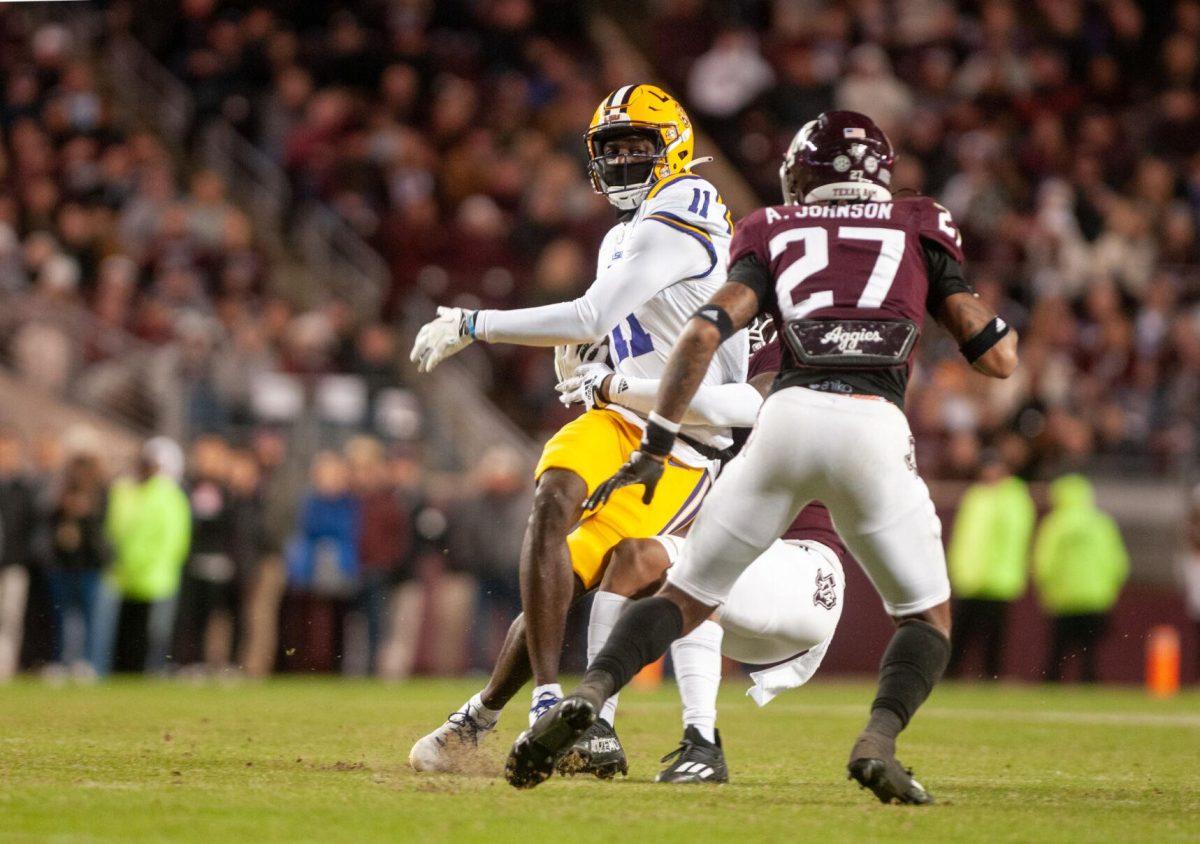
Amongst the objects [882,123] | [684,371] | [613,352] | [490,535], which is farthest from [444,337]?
[882,123]

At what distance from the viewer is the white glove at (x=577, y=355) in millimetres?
6969

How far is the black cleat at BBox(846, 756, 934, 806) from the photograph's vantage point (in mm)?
5285

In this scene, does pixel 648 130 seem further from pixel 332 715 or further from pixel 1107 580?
pixel 1107 580

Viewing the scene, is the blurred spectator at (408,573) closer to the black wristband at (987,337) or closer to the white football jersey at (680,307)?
the white football jersey at (680,307)

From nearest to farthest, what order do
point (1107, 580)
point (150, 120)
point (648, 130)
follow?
point (648, 130)
point (1107, 580)
point (150, 120)

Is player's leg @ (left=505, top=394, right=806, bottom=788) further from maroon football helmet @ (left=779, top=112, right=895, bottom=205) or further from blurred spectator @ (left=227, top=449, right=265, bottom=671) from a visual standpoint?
blurred spectator @ (left=227, top=449, right=265, bottom=671)

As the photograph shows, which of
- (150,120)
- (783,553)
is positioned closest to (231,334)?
(150,120)

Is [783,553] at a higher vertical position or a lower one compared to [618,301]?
lower

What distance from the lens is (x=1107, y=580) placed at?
15219 mm

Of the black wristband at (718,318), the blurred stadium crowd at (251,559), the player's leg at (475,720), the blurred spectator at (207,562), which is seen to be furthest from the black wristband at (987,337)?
the blurred spectator at (207,562)

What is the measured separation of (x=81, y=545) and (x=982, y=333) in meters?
10.3

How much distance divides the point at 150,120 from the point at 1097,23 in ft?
32.2

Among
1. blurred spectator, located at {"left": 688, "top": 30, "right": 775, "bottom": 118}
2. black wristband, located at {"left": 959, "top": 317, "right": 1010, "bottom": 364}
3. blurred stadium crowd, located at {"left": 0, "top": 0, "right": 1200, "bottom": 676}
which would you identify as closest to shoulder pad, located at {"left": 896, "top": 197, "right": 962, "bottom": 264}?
black wristband, located at {"left": 959, "top": 317, "right": 1010, "bottom": 364}

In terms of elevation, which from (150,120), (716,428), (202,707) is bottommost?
(202,707)
